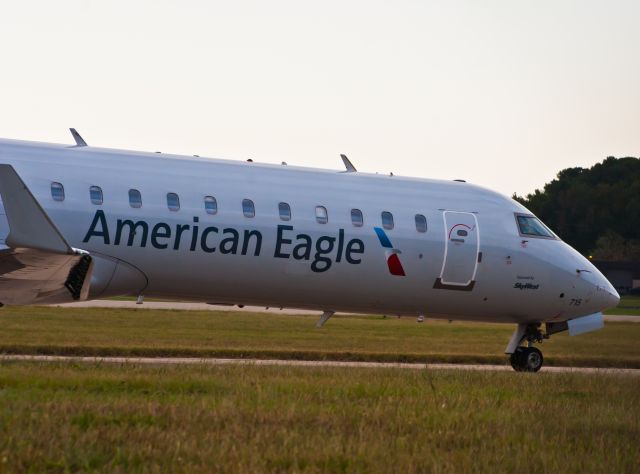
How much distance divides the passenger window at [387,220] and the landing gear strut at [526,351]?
11.8 feet

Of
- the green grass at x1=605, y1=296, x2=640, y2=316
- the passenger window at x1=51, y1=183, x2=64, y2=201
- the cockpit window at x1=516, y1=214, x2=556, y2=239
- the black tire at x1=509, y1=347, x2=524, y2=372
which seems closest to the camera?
the passenger window at x1=51, y1=183, x2=64, y2=201

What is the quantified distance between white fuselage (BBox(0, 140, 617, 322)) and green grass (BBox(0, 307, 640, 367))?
12.5 ft

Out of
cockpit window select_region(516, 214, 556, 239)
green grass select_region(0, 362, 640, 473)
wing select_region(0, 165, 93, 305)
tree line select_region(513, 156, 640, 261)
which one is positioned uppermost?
tree line select_region(513, 156, 640, 261)

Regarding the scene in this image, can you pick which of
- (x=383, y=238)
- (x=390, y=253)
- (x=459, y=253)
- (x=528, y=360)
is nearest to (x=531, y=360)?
(x=528, y=360)

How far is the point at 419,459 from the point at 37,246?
8.14 m

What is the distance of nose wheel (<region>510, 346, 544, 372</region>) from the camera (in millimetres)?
22141

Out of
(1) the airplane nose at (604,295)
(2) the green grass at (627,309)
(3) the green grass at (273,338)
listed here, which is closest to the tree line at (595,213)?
(2) the green grass at (627,309)

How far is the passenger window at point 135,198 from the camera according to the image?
18938 millimetres

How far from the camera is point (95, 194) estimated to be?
1877 cm

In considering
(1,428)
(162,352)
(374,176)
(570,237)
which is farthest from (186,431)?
(570,237)

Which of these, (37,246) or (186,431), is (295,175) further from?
(186,431)

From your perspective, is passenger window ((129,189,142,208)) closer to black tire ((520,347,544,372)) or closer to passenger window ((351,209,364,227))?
passenger window ((351,209,364,227))

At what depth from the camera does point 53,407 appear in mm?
10953

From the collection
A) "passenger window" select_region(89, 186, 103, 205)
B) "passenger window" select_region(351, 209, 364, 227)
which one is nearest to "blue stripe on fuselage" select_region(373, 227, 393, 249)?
"passenger window" select_region(351, 209, 364, 227)
